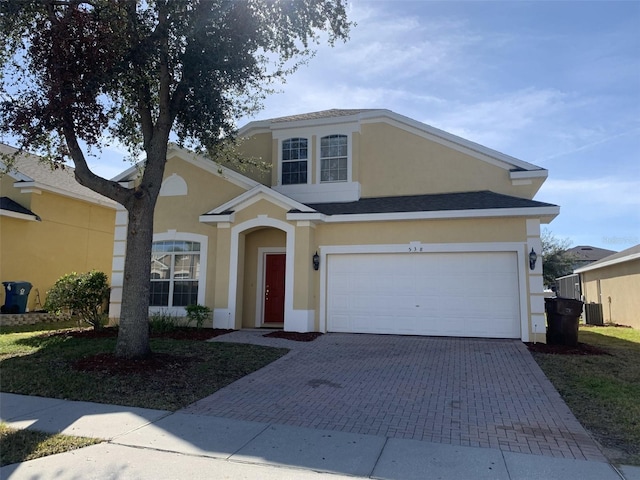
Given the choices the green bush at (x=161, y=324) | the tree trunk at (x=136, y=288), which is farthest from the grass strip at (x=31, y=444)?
the green bush at (x=161, y=324)

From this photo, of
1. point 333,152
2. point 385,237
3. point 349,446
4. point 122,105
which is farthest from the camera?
point 333,152

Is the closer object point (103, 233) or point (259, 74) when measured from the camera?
point (259, 74)


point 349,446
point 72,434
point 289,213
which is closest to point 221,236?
point 289,213

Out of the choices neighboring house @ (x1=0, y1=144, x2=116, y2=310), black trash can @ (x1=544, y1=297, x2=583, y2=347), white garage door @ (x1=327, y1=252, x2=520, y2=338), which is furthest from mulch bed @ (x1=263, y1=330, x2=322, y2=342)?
neighboring house @ (x1=0, y1=144, x2=116, y2=310)

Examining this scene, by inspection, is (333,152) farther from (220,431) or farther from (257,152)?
(220,431)

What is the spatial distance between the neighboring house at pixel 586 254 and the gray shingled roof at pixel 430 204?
2623 centimetres

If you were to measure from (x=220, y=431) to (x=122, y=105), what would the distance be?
345 inches

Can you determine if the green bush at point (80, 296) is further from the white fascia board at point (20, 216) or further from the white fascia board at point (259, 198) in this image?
the white fascia board at point (20, 216)

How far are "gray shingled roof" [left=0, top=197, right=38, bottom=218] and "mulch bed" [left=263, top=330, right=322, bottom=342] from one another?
35.0 ft

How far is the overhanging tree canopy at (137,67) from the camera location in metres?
8.79

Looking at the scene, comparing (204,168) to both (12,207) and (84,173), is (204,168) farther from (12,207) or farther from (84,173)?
(12,207)

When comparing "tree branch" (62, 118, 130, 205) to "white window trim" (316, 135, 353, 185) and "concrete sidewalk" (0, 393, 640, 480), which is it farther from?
"white window trim" (316, 135, 353, 185)

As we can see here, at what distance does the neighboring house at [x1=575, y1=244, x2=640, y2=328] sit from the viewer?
57.8 feet

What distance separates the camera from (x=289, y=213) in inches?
520
